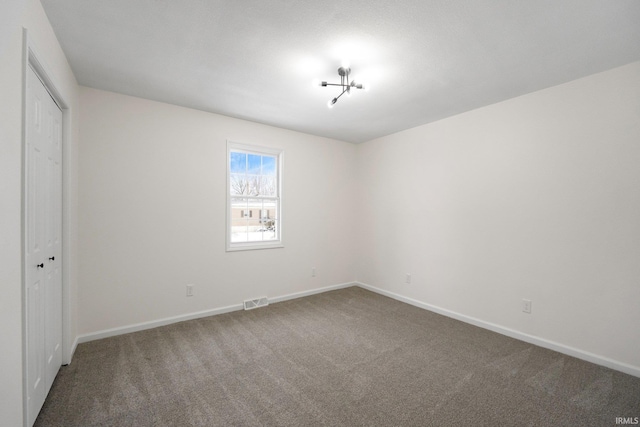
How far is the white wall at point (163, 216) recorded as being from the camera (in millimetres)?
2842

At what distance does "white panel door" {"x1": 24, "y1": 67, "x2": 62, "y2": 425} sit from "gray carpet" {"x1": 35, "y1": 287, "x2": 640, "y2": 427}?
28 cm

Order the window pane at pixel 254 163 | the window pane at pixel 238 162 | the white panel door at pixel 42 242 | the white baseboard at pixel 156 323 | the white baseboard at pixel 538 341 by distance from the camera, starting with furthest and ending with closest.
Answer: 1. the window pane at pixel 254 163
2. the window pane at pixel 238 162
3. the white baseboard at pixel 156 323
4. the white baseboard at pixel 538 341
5. the white panel door at pixel 42 242

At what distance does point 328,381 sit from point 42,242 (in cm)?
230

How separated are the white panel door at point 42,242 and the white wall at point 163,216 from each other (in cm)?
58

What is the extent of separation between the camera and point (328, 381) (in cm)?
216

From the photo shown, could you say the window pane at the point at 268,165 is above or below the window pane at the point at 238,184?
above

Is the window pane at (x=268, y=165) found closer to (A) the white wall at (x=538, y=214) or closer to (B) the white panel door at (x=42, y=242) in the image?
(A) the white wall at (x=538, y=214)

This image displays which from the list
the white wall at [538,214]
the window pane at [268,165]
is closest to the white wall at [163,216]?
the window pane at [268,165]

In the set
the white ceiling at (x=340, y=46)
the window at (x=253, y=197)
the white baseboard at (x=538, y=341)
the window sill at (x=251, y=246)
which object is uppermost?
the white ceiling at (x=340, y=46)

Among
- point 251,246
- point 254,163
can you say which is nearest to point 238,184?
point 254,163

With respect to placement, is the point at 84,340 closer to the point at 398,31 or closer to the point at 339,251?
the point at 339,251

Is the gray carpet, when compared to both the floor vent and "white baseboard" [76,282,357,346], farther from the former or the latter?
the floor vent

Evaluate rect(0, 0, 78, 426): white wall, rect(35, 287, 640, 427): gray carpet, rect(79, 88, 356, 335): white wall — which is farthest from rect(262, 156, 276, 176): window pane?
rect(0, 0, 78, 426): white wall

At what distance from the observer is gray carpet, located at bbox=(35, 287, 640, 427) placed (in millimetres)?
1791
